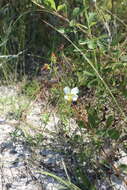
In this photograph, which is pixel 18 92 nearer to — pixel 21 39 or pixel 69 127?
pixel 21 39

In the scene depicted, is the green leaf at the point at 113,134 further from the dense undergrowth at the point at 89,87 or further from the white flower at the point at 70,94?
the white flower at the point at 70,94

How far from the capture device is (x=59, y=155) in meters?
1.85

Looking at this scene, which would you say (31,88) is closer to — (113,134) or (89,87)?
(89,87)

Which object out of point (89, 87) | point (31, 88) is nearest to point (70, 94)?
point (89, 87)

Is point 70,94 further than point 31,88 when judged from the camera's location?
No

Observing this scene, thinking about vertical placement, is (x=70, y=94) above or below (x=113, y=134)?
above

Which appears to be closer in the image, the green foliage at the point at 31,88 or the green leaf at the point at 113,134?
the green leaf at the point at 113,134

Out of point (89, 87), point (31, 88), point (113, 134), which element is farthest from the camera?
point (31, 88)

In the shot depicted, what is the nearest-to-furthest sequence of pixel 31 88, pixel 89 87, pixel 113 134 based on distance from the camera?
pixel 113 134 → pixel 89 87 → pixel 31 88

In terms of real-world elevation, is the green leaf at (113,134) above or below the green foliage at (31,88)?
below

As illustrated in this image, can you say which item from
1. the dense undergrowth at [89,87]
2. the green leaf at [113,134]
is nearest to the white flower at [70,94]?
the dense undergrowth at [89,87]

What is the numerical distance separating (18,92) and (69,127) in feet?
2.06

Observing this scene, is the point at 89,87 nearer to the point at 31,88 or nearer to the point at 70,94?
the point at 70,94

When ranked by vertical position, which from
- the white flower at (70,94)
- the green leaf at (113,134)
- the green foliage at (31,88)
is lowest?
the green leaf at (113,134)
